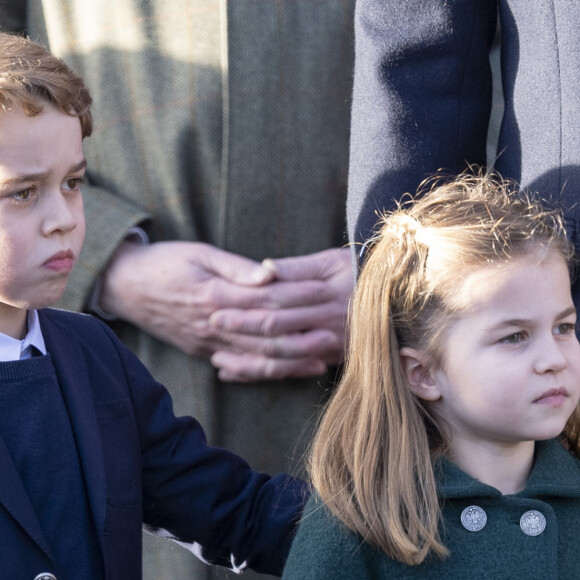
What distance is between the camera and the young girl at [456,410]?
1.46 metres

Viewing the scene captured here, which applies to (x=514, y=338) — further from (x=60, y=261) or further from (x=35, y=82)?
(x=35, y=82)

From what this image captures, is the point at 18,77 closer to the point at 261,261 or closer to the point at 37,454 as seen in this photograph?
the point at 37,454

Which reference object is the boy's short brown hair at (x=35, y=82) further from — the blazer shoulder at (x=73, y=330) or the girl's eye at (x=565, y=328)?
the girl's eye at (x=565, y=328)

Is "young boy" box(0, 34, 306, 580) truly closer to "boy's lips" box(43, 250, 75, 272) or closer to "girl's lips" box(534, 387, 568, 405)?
"boy's lips" box(43, 250, 75, 272)

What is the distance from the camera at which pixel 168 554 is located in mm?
2094

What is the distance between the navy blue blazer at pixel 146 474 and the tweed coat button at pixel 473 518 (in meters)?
0.34

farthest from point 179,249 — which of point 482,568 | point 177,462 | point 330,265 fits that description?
point 482,568

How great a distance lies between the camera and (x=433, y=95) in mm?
1704

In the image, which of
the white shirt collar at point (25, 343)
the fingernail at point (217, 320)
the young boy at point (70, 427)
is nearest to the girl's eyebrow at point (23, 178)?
the young boy at point (70, 427)

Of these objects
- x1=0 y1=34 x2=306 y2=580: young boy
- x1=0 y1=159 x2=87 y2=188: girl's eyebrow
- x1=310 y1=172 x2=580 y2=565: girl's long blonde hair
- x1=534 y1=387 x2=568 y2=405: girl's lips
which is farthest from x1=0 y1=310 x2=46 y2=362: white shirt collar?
x1=534 y1=387 x2=568 y2=405: girl's lips

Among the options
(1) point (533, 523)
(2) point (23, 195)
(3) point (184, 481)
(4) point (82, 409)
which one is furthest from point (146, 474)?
(1) point (533, 523)

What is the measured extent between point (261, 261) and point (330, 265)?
0.16 metres

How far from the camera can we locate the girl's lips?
1.44 meters

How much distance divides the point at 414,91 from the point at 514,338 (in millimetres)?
484
